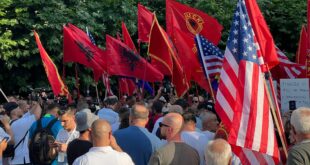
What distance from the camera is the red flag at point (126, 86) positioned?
60.3 ft

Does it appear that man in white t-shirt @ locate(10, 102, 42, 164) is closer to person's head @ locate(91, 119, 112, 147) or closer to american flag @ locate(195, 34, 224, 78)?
american flag @ locate(195, 34, 224, 78)

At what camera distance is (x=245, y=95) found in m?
6.84

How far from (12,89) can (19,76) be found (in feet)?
2.57

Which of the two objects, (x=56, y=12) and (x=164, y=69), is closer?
(x=164, y=69)

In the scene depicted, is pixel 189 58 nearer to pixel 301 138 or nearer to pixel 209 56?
pixel 209 56

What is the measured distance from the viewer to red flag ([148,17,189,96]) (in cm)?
1417

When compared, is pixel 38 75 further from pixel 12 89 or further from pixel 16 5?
pixel 16 5

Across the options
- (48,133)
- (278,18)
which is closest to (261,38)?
(48,133)

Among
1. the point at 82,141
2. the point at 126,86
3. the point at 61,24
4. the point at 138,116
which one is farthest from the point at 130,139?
the point at 61,24

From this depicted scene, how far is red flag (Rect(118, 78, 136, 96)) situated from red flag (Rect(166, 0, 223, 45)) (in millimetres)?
3777

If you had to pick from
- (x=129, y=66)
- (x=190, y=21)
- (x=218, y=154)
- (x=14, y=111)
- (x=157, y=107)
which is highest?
(x=190, y=21)

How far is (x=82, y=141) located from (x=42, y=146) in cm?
192

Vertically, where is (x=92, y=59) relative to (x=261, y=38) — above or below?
below

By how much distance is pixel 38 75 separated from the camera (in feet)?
87.5
